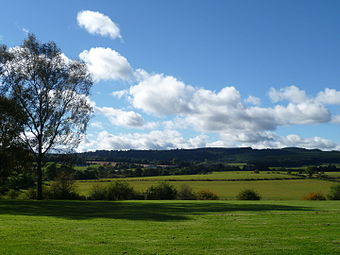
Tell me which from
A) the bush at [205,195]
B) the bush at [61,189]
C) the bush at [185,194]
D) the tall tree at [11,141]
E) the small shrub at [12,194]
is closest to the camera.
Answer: the tall tree at [11,141]

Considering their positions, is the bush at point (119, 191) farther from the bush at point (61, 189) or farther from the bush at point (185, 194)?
the bush at point (185, 194)

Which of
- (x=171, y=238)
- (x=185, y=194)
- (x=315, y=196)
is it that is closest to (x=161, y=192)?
(x=185, y=194)

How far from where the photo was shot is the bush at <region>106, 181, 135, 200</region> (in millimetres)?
64938

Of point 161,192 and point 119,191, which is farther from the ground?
point 119,191

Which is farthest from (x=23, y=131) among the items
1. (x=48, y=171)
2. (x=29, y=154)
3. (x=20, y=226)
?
(x=20, y=226)

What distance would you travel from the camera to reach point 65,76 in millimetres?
44562

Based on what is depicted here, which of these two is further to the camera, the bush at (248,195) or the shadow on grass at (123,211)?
the bush at (248,195)

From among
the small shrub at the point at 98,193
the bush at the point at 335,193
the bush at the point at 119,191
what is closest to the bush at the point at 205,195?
the bush at the point at 119,191

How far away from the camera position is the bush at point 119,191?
64938mm

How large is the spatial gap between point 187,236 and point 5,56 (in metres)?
35.4

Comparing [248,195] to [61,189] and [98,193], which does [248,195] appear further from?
[61,189]

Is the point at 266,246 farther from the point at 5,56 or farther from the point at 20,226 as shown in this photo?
the point at 5,56

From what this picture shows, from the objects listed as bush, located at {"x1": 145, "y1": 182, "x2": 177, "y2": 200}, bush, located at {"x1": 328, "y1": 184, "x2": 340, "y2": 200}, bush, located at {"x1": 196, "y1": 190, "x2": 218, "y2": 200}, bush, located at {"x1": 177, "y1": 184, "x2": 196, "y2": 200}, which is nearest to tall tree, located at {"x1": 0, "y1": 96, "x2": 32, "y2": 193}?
bush, located at {"x1": 145, "y1": 182, "x2": 177, "y2": 200}

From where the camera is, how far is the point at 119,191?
65.7 m
